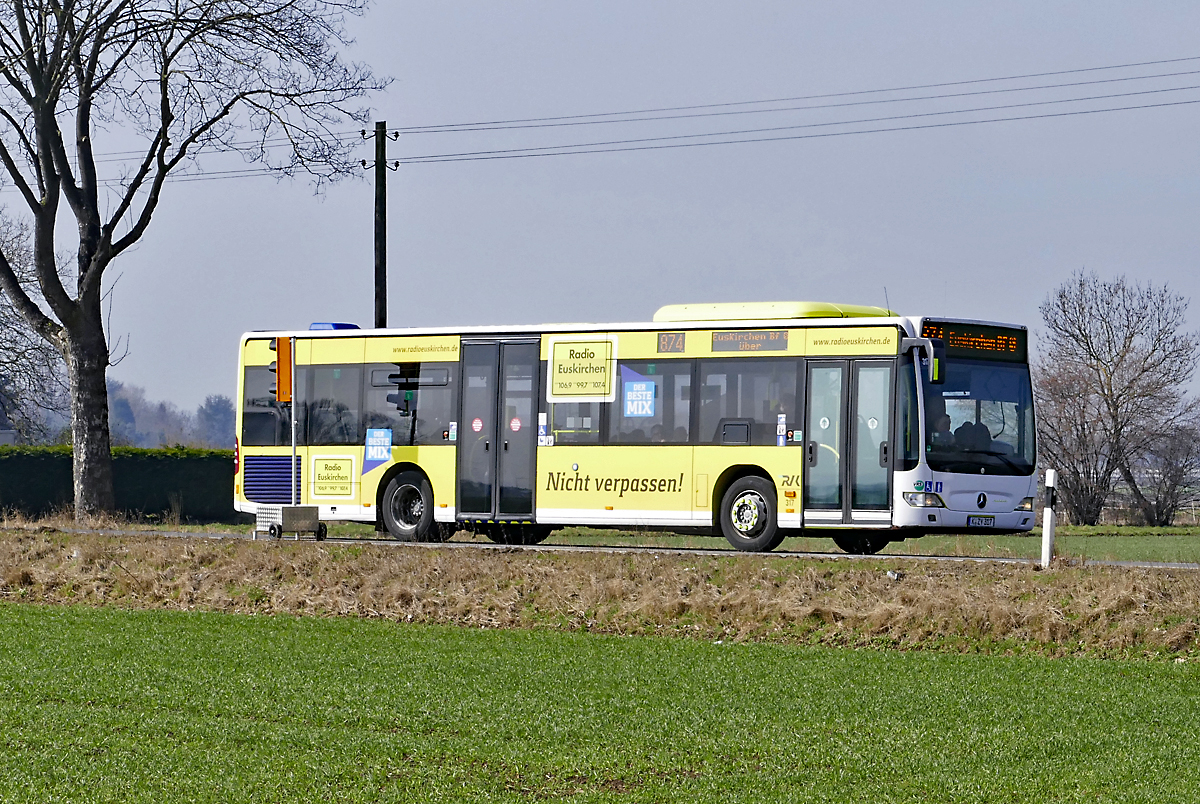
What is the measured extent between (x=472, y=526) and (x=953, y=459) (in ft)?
23.7

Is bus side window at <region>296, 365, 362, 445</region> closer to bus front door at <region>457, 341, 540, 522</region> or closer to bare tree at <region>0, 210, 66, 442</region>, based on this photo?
bus front door at <region>457, 341, 540, 522</region>

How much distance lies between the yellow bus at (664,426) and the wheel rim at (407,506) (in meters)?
0.02

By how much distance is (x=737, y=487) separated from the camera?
20297 mm

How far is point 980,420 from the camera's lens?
1933 cm

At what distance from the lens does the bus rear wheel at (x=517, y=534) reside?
77.2ft

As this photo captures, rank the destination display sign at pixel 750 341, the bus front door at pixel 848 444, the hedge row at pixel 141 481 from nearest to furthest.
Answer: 1. the bus front door at pixel 848 444
2. the destination display sign at pixel 750 341
3. the hedge row at pixel 141 481

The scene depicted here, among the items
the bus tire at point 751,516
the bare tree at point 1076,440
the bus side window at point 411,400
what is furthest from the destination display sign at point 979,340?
the bare tree at point 1076,440

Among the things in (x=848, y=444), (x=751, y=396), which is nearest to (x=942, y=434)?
(x=848, y=444)

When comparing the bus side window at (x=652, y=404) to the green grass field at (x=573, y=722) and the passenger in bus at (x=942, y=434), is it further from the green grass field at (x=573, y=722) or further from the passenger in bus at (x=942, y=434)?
the green grass field at (x=573, y=722)

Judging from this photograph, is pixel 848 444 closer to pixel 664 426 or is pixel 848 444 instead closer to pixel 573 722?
pixel 664 426

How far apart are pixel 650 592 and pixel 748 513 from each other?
3.43 meters

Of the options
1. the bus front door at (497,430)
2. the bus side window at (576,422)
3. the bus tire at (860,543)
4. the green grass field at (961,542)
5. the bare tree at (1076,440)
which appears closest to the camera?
the green grass field at (961,542)

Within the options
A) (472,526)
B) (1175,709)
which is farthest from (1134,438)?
(1175,709)

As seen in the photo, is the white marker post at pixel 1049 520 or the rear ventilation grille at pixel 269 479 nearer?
the white marker post at pixel 1049 520
